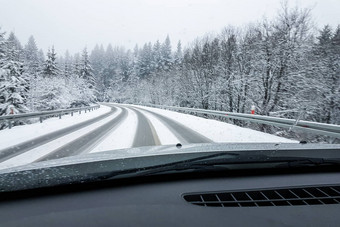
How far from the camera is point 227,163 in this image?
192 centimetres

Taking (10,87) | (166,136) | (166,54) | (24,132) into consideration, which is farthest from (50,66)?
(166,54)

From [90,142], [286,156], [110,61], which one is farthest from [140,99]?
[286,156]

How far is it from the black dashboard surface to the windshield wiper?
6.3 inches

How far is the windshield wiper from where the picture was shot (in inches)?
71.0

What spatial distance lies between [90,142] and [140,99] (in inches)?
2537

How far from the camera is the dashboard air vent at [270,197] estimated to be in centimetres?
141

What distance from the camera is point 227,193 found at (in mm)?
1553

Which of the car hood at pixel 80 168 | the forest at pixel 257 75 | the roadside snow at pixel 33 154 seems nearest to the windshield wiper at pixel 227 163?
the car hood at pixel 80 168

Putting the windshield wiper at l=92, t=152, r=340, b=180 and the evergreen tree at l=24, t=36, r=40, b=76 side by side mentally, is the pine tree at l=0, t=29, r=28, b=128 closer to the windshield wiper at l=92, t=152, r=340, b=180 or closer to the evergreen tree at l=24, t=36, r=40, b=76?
the evergreen tree at l=24, t=36, r=40, b=76

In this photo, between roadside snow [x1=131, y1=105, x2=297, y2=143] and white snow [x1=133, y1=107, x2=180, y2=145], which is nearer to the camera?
white snow [x1=133, y1=107, x2=180, y2=145]

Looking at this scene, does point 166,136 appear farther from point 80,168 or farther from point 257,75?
point 257,75

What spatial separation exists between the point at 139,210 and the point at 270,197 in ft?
3.00

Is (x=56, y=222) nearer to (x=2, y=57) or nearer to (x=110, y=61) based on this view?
(x=2, y=57)

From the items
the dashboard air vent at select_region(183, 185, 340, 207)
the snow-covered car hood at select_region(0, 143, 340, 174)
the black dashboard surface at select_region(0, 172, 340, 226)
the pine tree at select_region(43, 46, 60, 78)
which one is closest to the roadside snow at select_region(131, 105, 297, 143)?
the snow-covered car hood at select_region(0, 143, 340, 174)
